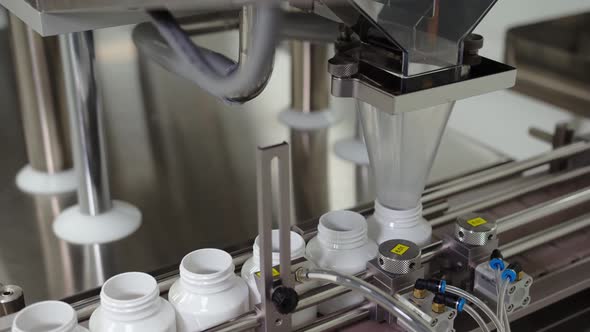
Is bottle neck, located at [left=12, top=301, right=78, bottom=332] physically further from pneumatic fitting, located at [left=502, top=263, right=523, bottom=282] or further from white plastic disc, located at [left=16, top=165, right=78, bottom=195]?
white plastic disc, located at [left=16, top=165, right=78, bottom=195]

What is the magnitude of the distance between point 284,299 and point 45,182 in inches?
25.4

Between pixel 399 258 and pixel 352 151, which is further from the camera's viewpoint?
pixel 352 151

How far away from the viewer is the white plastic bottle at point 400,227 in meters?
0.73

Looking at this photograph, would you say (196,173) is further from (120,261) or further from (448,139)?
(448,139)

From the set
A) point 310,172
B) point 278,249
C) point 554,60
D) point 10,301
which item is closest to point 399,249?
point 278,249

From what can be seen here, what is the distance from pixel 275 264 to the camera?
2.13 feet

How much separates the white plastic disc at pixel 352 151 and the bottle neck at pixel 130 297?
0.64 m

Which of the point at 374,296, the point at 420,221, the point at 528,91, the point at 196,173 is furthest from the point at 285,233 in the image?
the point at 528,91

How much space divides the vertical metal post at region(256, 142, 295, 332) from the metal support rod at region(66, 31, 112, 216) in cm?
43

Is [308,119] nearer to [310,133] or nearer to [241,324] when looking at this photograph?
[310,133]

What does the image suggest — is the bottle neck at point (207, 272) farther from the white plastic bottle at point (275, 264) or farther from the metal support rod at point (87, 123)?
the metal support rod at point (87, 123)

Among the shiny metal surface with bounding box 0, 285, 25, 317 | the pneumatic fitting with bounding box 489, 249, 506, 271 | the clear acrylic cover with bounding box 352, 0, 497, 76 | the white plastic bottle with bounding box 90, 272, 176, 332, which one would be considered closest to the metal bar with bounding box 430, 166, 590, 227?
the pneumatic fitting with bounding box 489, 249, 506, 271

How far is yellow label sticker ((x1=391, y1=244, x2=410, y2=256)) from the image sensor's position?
26.2 inches

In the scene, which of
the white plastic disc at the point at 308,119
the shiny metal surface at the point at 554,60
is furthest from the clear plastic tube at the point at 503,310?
the shiny metal surface at the point at 554,60
